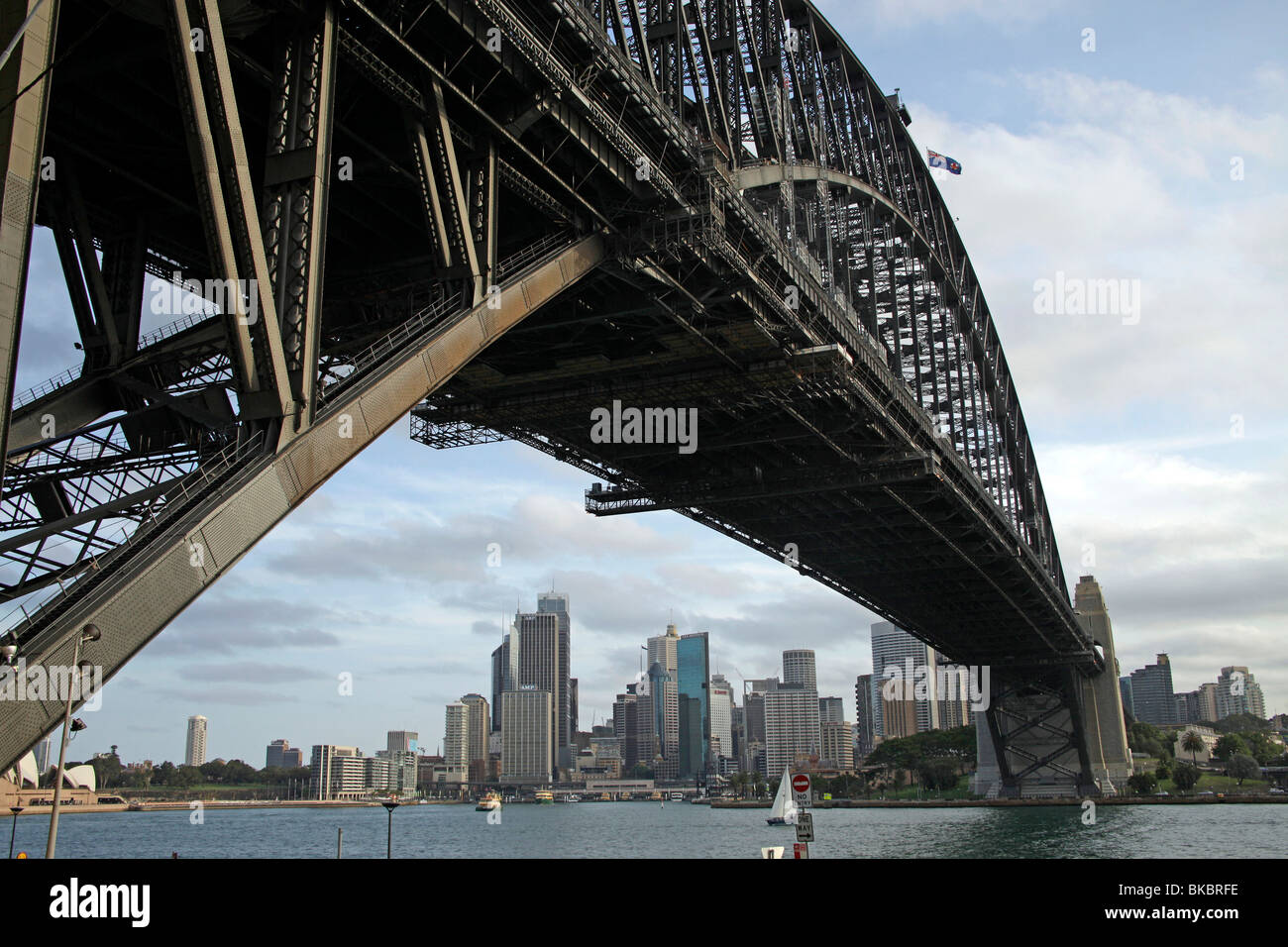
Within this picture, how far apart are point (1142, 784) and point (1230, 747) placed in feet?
147

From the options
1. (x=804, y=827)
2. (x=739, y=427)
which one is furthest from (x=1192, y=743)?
(x=804, y=827)

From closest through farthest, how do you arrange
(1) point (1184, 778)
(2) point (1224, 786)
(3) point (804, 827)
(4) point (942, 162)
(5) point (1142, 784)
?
(3) point (804, 827)
(4) point (942, 162)
(5) point (1142, 784)
(1) point (1184, 778)
(2) point (1224, 786)

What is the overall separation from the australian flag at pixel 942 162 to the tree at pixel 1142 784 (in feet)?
221

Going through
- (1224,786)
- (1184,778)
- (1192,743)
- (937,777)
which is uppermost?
(1192,743)

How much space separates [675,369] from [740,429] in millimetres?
7889

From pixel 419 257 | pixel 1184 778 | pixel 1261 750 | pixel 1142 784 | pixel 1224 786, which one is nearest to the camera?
pixel 419 257

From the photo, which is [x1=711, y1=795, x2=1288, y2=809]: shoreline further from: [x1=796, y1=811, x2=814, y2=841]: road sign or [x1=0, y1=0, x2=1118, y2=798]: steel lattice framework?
[x1=796, y1=811, x2=814, y2=841]: road sign

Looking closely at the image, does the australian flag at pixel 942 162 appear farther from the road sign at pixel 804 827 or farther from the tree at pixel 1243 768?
the tree at pixel 1243 768

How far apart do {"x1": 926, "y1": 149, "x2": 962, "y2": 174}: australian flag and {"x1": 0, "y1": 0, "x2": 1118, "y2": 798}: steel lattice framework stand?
1144cm

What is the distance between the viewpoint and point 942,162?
5878 centimetres

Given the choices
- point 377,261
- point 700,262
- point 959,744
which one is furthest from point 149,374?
point 959,744

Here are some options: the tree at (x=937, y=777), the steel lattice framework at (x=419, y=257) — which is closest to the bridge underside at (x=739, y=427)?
the steel lattice framework at (x=419, y=257)

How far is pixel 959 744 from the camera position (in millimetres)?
152625

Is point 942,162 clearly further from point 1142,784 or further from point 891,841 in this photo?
point 1142,784
